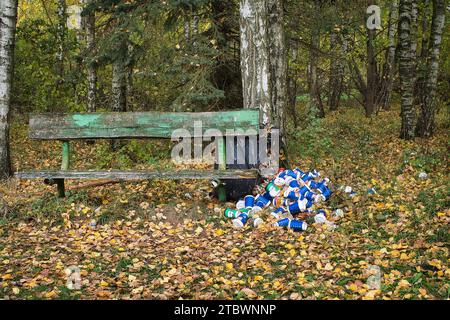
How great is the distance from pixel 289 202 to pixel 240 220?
697mm

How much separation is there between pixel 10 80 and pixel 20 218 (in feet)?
8.64

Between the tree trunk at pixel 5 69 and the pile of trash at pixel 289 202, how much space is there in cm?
393

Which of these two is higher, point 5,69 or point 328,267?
point 5,69

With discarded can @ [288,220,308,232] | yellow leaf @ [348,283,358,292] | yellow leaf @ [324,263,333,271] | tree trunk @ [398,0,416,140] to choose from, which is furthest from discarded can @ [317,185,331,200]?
tree trunk @ [398,0,416,140]

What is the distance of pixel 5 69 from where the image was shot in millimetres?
7539

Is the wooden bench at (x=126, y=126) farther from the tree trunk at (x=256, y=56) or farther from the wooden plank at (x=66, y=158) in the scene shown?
the tree trunk at (x=256, y=56)

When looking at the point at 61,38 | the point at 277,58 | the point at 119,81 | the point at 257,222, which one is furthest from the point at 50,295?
the point at 61,38

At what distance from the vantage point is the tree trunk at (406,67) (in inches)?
435

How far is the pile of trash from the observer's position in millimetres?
5932

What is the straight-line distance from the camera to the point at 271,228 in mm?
5840

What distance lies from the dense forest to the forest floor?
2cm

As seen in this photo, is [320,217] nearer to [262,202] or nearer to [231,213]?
[262,202]

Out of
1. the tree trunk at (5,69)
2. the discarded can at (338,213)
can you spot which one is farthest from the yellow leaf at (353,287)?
the tree trunk at (5,69)

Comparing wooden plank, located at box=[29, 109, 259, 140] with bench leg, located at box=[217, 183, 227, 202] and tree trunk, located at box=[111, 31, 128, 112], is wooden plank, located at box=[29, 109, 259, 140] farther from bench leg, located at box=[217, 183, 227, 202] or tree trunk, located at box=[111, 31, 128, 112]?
tree trunk, located at box=[111, 31, 128, 112]
